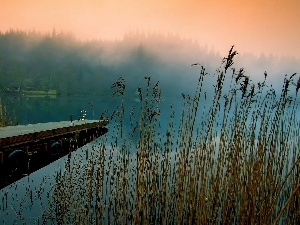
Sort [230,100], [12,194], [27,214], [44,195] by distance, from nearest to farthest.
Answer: [230,100] < [27,214] < [12,194] < [44,195]

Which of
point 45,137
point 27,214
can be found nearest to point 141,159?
point 45,137

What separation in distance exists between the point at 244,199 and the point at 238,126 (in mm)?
707

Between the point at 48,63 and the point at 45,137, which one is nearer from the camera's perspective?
the point at 45,137

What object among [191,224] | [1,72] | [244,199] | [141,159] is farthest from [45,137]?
[1,72]

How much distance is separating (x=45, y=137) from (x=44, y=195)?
132 centimetres

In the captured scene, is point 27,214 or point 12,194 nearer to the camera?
point 27,214

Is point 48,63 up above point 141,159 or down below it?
above

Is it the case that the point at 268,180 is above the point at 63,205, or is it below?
above

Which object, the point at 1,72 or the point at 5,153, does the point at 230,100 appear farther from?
the point at 1,72

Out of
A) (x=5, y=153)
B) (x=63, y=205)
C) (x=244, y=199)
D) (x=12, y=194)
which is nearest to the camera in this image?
(x=244, y=199)

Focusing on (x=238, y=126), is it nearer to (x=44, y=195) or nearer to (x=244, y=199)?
(x=244, y=199)

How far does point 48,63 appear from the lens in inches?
6914

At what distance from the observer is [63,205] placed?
4.41 metres

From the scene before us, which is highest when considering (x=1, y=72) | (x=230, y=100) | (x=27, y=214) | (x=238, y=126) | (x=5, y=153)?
(x=1, y=72)
